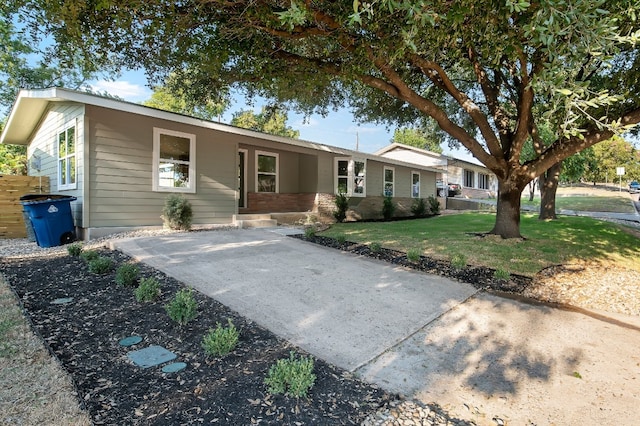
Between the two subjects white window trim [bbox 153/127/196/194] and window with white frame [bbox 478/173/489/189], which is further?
window with white frame [bbox 478/173/489/189]

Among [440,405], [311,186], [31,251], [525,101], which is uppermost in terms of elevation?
[525,101]

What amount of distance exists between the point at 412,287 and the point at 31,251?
7.54 m

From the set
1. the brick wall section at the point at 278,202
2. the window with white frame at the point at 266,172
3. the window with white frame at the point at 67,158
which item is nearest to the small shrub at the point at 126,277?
the window with white frame at the point at 67,158

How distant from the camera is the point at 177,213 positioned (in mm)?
8531

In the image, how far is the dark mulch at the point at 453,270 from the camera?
5.07 metres

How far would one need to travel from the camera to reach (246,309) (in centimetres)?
395

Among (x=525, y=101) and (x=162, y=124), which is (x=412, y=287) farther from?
(x=162, y=124)

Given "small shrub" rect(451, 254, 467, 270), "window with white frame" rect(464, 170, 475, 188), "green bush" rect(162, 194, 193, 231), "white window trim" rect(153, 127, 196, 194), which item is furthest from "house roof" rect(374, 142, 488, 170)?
"green bush" rect(162, 194, 193, 231)

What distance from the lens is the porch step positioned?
34.6 ft

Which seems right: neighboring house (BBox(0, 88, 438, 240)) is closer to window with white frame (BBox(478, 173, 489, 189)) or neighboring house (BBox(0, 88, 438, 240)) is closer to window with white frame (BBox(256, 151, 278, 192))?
window with white frame (BBox(256, 151, 278, 192))

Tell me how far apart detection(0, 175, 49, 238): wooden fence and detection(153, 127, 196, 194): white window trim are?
3.61 metres

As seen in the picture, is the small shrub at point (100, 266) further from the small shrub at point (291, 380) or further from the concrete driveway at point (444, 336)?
the small shrub at point (291, 380)

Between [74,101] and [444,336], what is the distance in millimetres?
8712

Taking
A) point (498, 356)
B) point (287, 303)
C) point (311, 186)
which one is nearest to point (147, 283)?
point (287, 303)
